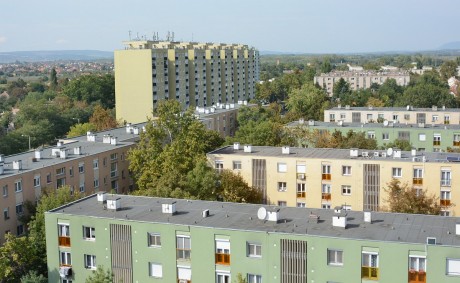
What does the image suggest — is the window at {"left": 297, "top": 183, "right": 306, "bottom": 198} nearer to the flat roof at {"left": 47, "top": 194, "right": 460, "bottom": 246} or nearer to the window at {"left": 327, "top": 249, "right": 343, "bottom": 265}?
the flat roof at {"left": 47, "top": 194, "right": 460, "bottom": 246}

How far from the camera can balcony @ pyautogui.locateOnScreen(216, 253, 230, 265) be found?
86.0ft

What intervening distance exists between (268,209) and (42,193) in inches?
769

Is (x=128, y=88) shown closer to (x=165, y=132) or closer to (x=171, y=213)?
(x=165, y=132)

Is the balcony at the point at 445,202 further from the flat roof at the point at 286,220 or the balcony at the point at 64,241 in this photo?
A: the balcony at the point at 64,241

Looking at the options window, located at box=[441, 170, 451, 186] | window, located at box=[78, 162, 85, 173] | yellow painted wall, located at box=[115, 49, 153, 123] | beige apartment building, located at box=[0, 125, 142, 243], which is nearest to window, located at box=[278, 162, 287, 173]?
window, located at box=[441, 170, 451, 186]

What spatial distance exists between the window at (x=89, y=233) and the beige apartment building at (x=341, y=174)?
1762 cm

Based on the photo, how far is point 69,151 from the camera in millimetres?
47625

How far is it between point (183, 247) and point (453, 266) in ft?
36.4

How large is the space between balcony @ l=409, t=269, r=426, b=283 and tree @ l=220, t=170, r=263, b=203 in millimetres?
17889

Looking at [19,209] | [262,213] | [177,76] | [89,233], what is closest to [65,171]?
[19,209]

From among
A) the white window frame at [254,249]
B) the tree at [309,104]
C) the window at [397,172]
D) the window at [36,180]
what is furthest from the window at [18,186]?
the tree at [309,104]

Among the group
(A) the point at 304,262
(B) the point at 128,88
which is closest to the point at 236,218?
(A) the point at 304,262

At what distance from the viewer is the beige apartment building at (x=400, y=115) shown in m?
72.1

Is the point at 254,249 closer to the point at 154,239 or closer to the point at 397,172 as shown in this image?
the point at 154,239
